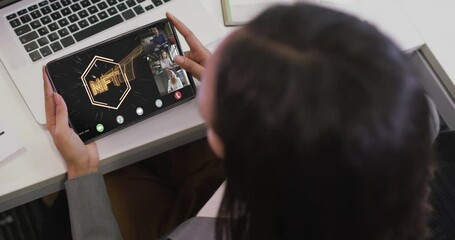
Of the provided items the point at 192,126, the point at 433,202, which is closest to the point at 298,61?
the point at 192,126

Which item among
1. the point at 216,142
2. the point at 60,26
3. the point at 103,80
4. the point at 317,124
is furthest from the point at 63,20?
the point at 317,124

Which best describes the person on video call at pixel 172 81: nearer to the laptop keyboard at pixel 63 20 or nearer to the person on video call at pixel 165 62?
the person on video call at pixel 165 62

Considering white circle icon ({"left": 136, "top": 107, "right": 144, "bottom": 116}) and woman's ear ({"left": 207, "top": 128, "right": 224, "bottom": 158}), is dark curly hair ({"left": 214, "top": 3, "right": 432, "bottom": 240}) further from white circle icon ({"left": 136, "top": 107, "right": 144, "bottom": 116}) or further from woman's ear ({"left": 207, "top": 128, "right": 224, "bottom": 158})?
white circle icon ({"left": 136, "top": 107, "right": 144, "bottom": 116})

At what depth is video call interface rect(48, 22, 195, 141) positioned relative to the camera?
0.74 m

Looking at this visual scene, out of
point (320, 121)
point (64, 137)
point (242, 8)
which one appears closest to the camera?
point (320, 121)

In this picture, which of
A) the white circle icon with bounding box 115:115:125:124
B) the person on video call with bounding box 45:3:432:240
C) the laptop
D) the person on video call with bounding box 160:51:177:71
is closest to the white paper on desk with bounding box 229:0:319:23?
the laptop

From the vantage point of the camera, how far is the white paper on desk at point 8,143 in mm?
724

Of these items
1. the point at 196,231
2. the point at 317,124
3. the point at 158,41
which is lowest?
the point at 196,231

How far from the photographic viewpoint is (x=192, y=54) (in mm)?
796

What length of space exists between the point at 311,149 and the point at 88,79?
418 millimetres

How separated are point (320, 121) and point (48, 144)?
46 centimetres

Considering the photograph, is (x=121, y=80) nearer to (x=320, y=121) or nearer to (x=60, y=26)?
(x=60, y=26)

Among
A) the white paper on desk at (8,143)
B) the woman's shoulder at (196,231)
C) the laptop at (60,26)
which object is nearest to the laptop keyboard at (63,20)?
A: the laptop at (60,26)

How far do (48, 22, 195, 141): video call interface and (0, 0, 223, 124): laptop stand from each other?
5 cm
